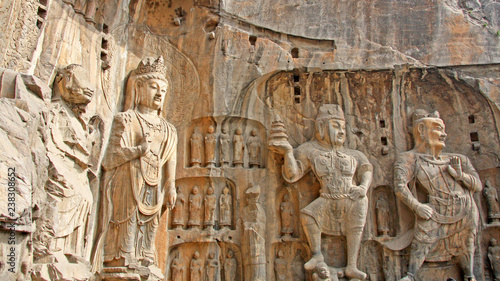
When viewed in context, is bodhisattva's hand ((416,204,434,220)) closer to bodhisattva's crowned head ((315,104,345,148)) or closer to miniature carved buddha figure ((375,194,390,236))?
miniature carved buddha figure ((375,194,390,236))

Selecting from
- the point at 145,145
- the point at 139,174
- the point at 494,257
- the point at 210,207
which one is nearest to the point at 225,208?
the point at 210,207

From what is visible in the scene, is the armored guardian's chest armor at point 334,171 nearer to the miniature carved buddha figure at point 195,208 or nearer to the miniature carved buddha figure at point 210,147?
the miniature carved buddha figure at point 210,147

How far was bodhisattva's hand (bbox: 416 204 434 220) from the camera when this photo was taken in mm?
7273

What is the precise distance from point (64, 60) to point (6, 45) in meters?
0.89

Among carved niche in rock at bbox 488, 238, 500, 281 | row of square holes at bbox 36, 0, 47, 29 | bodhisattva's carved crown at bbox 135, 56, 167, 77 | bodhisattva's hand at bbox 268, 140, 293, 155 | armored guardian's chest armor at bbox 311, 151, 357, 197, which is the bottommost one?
carved niche in rock at bbox 488, 238, 500, 281

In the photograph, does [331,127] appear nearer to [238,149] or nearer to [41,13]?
[238,149]

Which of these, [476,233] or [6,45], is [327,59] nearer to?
[476,233]

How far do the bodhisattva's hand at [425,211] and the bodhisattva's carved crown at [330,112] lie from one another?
5.57 ft

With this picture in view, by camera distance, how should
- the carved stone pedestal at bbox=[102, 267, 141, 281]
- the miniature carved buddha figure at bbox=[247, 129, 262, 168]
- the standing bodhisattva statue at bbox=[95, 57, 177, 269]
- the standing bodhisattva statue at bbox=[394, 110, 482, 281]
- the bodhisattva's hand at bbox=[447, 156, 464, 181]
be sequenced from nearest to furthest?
the carved stone pedestal at bbox=[102, 267, 141, 281], the standing bodhisattva statue at bbox=[95, 57, 177, 269], the standing bodhisattva statue at bbox=[394, 110, 482, 281], the bodhisattva's hand at bbox=[447, 156, 464, 181], the miniature carved buddha figure at bbox=[247, 129, 262, 168]

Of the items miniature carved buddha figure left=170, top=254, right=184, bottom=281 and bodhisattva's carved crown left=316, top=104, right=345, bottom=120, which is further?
bodhisattva's carved crown left=316, top=104, right=345, bottom=120

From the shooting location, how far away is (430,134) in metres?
7.75

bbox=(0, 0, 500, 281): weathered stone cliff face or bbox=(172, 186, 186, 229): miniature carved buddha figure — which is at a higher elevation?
bbox=(0, 0, 500, 281): weathered stone cliff face

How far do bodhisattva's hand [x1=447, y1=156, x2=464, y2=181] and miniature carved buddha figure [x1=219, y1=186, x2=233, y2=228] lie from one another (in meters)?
3.21

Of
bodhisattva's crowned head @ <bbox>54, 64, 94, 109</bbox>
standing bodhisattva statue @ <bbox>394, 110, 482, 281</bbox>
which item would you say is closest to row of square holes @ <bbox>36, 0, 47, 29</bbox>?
bodhisattva's crowned head @ <bbox>54, 64, 94, 109</bbox>
